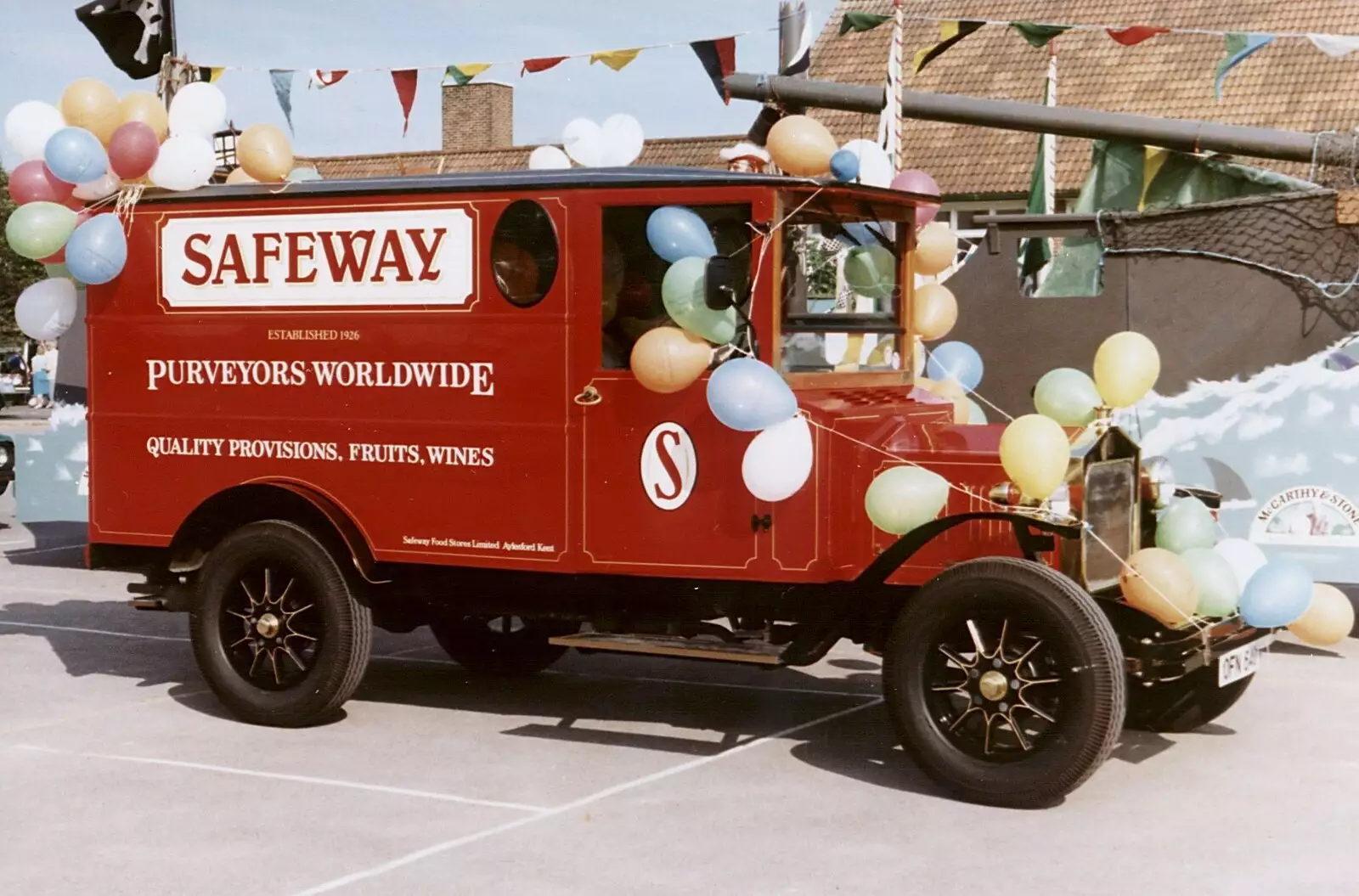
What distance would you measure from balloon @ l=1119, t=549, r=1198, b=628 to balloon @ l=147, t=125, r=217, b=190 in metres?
4.06

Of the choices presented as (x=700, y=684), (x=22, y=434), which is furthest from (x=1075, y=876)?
(x=22, y=434)

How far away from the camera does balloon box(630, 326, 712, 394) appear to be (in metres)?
6.86

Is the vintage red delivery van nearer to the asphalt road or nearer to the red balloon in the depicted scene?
the asphalt road

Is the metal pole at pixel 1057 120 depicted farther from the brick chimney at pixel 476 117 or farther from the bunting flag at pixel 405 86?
the brick chimney at pixel 476 117

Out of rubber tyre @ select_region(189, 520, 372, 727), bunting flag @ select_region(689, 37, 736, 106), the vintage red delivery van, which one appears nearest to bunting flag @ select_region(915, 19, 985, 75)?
bunting flag @ select_region(689, 37, 736, 106)

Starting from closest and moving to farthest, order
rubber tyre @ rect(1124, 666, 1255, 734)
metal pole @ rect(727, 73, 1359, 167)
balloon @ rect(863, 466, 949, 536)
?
balloon @ rect(863, 466, 949, 536)
rubber tyre @ rect(1124, 666, 1255, 734)
metal pole @ rect(727, 73, 1359, 167)

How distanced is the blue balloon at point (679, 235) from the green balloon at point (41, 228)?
3.07 m

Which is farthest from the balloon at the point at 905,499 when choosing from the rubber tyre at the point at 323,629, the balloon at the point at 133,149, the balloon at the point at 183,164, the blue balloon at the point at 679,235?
the balloon at the point at 133,149

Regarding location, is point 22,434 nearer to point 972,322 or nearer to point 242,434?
point 242,434

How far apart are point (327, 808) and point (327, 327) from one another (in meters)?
2.35

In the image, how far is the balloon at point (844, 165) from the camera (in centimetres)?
709

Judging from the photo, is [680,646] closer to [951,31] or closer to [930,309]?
[930,309]

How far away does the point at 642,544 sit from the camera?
7184mm

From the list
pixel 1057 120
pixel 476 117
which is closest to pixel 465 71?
pixel 1057 120
